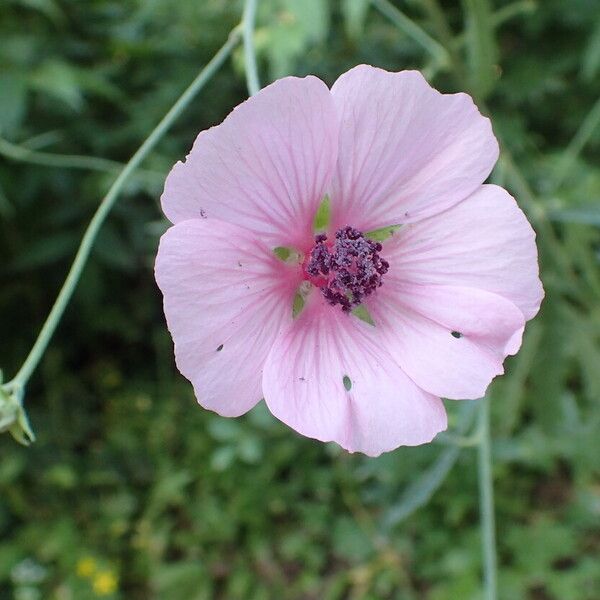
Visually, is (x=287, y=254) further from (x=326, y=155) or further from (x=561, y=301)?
(x=561, y=301)

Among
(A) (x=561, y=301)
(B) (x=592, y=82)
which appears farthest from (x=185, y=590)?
(B) (x=592, y=82)

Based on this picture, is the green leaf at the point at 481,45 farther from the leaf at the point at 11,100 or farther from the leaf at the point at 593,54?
the leaf at the point at 11,100

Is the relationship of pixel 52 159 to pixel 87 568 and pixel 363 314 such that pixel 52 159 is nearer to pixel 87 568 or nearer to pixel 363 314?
pixel 87 568

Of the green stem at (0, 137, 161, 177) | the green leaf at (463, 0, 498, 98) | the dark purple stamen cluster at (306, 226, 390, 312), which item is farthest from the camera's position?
the green stem at (0, 137, 161, 177)

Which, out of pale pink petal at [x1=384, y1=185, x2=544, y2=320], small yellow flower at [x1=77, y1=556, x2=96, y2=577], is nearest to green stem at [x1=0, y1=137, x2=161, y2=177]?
pale pink petal at [x1=384, y1=185, x2=544, y2=320]

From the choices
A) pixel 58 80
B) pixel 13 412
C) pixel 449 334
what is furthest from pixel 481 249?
pixel 58 80

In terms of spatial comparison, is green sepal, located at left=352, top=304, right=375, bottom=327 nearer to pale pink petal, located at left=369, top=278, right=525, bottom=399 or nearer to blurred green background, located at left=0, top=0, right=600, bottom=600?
pale pink petal, located at left=369, top=278, right=525, bottom=399
